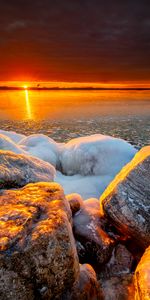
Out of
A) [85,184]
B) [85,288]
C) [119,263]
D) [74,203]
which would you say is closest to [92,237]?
[119,263]

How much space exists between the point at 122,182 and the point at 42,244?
2459 mm

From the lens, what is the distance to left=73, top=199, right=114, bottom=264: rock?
171 inches

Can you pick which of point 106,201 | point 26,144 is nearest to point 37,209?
point 106,201

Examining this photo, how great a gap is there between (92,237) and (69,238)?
65.6 inches

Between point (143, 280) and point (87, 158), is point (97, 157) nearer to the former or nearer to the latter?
point (87, 158)

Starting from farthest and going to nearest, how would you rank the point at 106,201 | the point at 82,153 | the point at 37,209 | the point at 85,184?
the point at 82,153 < the point at 85,184 < the point at 106,201 < the point at 37,209

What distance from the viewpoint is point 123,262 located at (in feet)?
14.7

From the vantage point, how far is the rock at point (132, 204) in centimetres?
443

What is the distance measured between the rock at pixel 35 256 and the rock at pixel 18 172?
4.03ft

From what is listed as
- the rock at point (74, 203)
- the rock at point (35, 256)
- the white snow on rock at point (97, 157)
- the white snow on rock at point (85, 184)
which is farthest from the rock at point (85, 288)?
the white snow on rock at point (97, 157)

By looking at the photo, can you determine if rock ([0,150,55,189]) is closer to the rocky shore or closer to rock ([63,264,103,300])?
the rocky shore

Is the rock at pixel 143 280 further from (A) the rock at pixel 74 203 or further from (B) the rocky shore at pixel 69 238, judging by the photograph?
(A) the rock at pixel 74 203

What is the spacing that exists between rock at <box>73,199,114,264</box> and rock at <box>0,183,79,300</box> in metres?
1.45

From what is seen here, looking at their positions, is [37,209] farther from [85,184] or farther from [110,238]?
[85,184]
